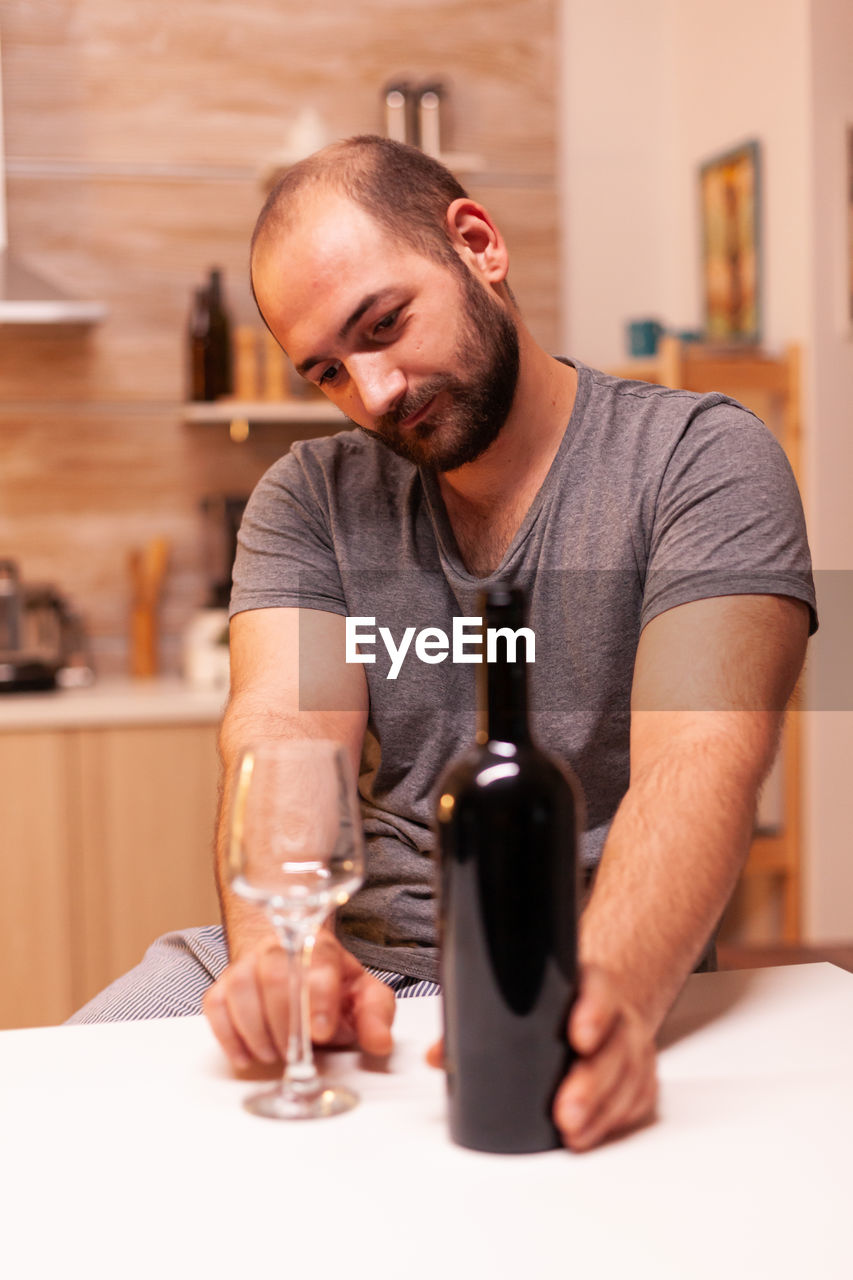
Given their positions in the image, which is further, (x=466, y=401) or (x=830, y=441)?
(x=830, y=441)

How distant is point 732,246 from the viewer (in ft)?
11.1

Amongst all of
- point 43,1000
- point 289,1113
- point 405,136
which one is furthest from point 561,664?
point 405,136

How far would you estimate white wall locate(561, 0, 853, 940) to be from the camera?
3.11 m

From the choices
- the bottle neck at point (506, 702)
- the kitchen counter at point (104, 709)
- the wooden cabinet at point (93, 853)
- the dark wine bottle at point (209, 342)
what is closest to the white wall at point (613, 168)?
the dark wine bottle at point (209, 342)

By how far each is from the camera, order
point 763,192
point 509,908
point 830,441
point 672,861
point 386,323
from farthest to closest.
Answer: point 763,192, point 830,441, point 386,323, point 672,861, point 509,908

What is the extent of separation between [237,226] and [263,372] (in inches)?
14.6

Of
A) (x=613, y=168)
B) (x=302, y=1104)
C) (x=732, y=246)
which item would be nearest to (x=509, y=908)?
(x=302, y=1104)

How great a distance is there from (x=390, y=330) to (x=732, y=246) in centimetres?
232

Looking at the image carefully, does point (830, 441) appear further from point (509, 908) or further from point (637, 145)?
point (509, 908)

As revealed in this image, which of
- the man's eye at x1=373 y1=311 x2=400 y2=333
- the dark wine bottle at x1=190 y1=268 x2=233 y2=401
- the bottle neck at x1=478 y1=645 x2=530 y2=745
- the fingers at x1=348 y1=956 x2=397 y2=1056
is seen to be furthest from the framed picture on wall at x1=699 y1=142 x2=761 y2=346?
the bottle neck at x1=478 y1=645 x2=530 y2=745

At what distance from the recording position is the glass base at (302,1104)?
0.77 metres

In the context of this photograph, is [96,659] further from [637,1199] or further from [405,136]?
[637,1199]

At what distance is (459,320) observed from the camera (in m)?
1.35

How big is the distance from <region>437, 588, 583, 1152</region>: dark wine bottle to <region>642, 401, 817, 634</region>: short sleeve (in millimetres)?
524
